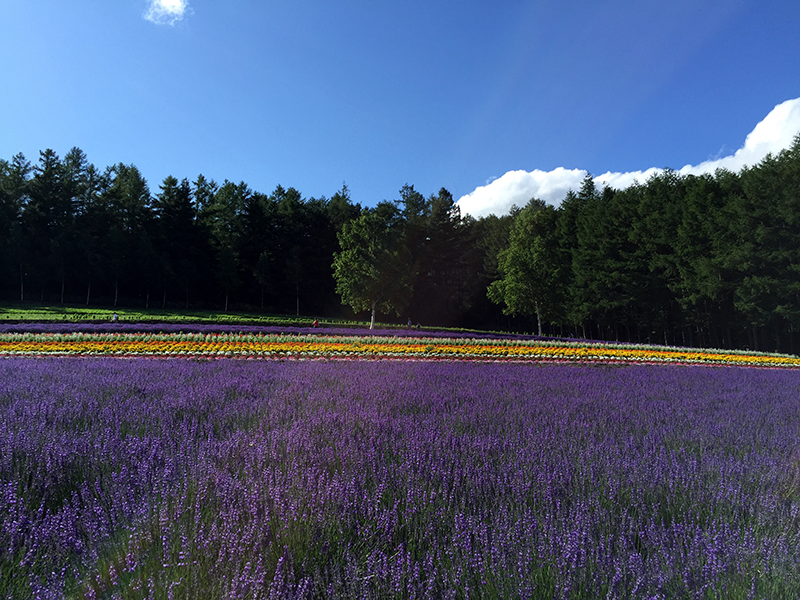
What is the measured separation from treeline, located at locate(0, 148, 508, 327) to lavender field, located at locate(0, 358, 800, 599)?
2739 centimetres

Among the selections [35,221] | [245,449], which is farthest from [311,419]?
[35,221]

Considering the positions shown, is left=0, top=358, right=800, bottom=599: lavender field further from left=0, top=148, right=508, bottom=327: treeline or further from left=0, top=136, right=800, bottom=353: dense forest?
left=0, top=148, right=508, bottom=327: treeline

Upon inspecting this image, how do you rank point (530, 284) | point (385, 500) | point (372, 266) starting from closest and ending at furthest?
point (385, 500) → point (372, 266) → point (530, 284)

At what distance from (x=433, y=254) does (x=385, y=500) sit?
42785 mm

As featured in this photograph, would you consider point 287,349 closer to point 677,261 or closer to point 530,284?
point 530,284

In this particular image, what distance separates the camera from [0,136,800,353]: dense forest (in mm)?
26844

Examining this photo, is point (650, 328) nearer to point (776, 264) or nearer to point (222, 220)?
point (776, 264)

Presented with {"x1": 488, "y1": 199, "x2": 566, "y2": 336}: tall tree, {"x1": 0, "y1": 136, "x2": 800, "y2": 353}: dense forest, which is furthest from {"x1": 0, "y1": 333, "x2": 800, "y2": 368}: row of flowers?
{"x1": 488, "y1": 199, "x2": 566, "y2": 336}: tall tree

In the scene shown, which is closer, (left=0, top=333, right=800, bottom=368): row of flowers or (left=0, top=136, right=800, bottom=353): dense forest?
(left=0, top=333, right=800, bottom=368): row of flowers

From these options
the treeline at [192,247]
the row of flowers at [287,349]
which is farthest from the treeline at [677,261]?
the row of flowers at [287,349]

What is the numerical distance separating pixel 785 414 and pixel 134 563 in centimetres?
718

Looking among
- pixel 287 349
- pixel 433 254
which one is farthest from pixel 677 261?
pixel 287 349

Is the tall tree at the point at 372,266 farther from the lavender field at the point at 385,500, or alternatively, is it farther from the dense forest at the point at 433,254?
the lavender field at the point at 385,500

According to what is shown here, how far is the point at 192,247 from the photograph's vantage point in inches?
1603
